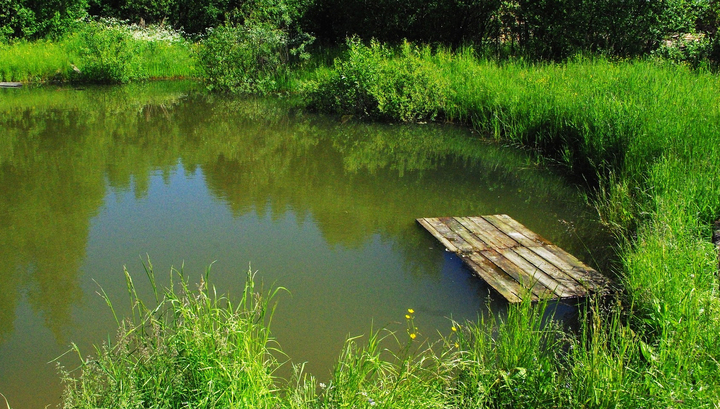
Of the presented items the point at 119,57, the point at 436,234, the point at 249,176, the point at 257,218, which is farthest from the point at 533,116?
the point at 119,57

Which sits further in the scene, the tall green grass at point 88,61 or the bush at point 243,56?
the tall green grass at point 88,61

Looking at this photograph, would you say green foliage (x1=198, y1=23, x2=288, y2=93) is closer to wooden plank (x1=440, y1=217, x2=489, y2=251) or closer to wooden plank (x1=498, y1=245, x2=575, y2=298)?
wooden plank (x1=440, y1=217, x2=489, y2=251)

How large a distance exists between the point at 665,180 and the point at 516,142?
167 inches

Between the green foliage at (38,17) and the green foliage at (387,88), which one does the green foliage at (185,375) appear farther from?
the green foliage at (38,17)

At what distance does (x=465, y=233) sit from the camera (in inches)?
227

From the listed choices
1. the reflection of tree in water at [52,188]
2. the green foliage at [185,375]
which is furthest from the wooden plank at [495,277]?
the reflection of tree in water at [52,188]

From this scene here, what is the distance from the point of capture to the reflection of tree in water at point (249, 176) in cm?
539

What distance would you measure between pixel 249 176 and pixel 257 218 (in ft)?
5.52

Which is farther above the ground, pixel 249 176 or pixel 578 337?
pixel 249 176

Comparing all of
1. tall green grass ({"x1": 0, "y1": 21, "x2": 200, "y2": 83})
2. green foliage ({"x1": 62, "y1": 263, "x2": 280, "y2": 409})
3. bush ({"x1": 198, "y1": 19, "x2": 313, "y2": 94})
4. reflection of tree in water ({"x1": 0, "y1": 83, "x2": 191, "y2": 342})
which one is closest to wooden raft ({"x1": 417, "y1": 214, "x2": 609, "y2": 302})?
green foliage ({"x1": 62, "y1": 263, "x2": 280, "y2": 409})

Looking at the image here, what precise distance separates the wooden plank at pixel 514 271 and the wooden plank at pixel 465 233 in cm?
13

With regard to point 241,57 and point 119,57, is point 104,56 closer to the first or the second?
point 119,57

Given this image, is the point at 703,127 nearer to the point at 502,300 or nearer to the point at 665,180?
the point at 665,180

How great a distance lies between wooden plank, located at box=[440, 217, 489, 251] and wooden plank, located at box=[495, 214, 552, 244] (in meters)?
0.49
